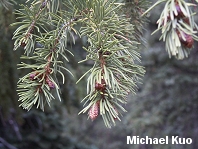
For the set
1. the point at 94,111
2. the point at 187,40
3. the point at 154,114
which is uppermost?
the point at 187,40

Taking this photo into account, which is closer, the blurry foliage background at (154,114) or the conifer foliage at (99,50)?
the conifer foliage at (99,50)

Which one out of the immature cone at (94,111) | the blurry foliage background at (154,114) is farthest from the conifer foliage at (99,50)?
the blurry foliage background at (154,114)

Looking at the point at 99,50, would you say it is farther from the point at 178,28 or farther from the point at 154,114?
the point at 154,114

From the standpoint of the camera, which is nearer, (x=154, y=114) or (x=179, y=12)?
(x=179, y=12)

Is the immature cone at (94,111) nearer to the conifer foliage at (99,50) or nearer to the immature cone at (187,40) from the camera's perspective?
the conifer foliage at (99,50)

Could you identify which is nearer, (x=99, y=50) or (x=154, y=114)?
(x=99, y=50)

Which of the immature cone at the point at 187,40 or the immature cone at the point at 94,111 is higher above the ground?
the immature cone at the point at 187,40

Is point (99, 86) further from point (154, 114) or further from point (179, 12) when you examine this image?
point (154, 114)

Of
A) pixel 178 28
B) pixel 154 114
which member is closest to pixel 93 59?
pixel 178 28

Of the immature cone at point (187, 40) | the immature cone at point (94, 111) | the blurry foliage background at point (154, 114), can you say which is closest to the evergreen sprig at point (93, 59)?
the immature cone at point (94, 111)

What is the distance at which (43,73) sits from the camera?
1.70ft

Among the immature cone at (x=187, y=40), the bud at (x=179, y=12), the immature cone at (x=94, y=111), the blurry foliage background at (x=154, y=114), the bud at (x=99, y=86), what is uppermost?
the bud at (x=179, y=12)

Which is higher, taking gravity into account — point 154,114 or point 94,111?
point 94,111

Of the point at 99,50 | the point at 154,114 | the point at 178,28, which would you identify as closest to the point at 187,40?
the point at 178,28
